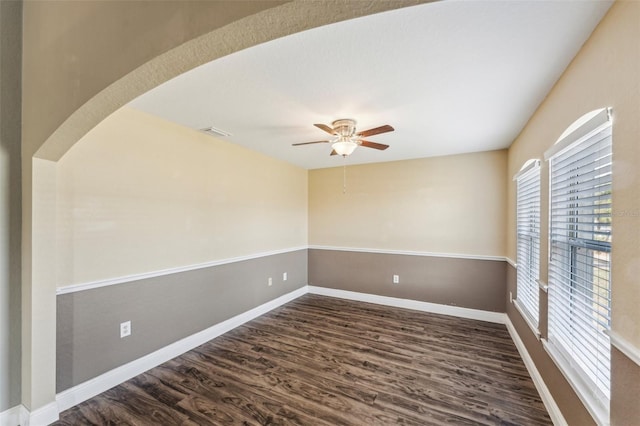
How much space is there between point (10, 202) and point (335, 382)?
2.82m

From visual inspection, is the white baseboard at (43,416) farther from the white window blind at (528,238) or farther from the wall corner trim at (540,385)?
the white window blind at (528,238)

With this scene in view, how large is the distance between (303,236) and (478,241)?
9.52 feet

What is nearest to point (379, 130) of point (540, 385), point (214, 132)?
point (214, 132)

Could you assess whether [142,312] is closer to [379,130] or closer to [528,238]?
[379,130]

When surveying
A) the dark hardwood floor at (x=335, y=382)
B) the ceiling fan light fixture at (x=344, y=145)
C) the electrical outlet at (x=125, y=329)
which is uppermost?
the ceiling fan light fixture at (x=344, y=145)

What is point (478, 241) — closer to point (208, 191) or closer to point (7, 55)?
point (208, 191)

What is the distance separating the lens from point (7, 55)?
1.76 meters

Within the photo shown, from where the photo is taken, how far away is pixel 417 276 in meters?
4.20

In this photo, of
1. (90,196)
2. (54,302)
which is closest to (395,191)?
(90,196)

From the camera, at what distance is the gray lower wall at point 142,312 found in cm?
206

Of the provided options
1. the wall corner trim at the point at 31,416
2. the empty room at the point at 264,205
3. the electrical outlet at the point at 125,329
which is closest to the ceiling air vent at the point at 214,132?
the empty room at the point at 264,205

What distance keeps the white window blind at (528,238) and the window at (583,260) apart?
20.0 inches

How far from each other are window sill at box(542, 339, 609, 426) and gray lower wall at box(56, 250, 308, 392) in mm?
3242

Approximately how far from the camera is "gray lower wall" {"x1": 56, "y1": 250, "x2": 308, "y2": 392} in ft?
6.77
